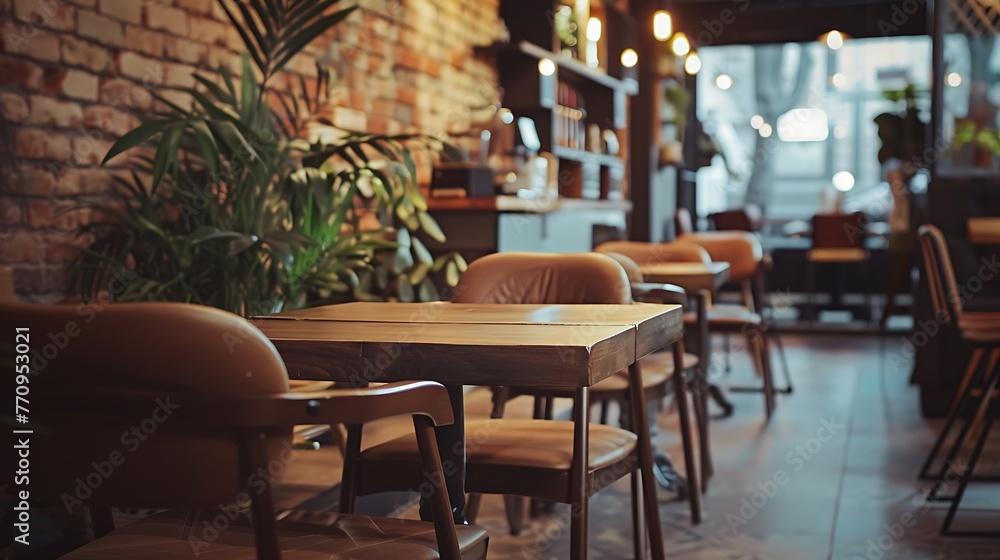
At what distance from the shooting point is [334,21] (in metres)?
2.97

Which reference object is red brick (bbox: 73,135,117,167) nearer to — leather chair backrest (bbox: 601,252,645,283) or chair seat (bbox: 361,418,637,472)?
chair seat (bbox: 361,418,637,472)

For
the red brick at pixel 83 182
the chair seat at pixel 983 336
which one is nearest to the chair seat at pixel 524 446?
the red brick at pixel 83 182

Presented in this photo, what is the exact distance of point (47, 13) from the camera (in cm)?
286

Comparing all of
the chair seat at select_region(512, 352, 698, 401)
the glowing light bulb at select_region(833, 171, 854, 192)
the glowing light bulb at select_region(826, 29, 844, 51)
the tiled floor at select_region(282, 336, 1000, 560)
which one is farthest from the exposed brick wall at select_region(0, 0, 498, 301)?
the glowing light bulb at select_region(833, 171, 854, 192)

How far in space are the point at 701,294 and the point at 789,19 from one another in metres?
6.55

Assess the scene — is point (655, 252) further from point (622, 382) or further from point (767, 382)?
point (622, 382)

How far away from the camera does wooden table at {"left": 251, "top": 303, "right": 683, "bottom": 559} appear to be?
1598 mm

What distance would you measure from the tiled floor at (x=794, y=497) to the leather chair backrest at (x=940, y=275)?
0.65 meters

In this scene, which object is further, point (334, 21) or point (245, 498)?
point (334, 21)

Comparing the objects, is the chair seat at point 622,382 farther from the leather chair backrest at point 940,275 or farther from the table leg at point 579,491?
the leather chair backrest at point 940,275

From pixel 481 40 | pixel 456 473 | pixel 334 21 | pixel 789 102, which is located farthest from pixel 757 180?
pixel 456 473

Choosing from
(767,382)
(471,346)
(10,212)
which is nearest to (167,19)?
(10,212)

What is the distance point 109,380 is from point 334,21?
196 cm

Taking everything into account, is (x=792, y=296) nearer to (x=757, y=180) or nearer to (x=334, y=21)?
(x=757, y=180)
